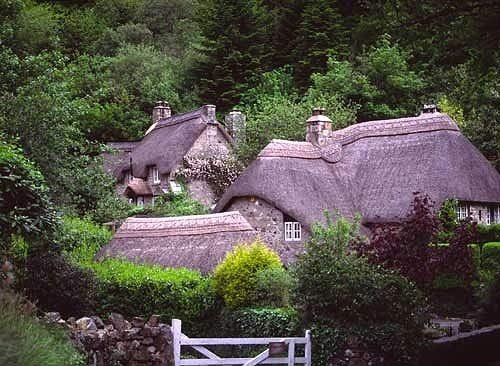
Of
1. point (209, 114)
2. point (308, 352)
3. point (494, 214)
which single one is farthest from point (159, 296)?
point (209, 114)

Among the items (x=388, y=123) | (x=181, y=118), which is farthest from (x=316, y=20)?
(x=388, y=123)

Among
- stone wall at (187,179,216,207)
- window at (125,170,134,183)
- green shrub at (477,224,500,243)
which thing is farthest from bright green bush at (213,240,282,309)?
window at (125,170,134,183)

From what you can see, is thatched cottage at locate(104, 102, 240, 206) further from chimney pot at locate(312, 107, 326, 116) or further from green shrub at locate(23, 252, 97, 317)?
green shrub at locate(23, 252, 97, 317)

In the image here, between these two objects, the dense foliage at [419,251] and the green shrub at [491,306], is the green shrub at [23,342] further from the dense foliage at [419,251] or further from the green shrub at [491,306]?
the green shrub at [491,306]

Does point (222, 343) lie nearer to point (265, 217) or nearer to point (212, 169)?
point (265, 217)

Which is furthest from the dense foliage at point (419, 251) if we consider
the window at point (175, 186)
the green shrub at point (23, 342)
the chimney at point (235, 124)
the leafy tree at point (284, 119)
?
the chimney at point (235, 124)

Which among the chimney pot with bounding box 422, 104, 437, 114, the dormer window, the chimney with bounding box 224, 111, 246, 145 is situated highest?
the chimney with bounding box 224, 111, 246, 145

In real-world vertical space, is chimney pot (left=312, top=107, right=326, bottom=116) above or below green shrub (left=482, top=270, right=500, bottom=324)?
above

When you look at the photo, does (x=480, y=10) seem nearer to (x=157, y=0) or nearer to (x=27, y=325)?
(x=27, y=325)

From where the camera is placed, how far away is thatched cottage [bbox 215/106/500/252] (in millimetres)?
31438

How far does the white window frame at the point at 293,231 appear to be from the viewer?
30.8m

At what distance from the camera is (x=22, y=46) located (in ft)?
97.0

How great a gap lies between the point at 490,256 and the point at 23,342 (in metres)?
20.8

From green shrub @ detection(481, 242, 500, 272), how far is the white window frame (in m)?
6.73
